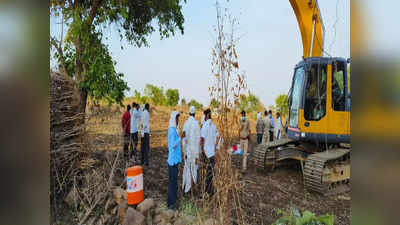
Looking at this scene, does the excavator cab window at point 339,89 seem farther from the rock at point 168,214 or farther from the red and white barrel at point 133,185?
the red and white barrel at point 133,185

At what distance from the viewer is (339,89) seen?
4.77m

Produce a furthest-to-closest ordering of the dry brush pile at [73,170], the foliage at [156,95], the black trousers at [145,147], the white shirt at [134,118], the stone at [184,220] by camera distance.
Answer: the foliage at [156,95], the white shirt at [134,118], the black trousers at [145,147], the dry brush pile at [73,170], the stone at [184,220]

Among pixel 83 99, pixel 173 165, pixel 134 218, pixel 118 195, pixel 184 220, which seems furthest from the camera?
pixel 83 99

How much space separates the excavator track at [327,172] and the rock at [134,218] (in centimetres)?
339

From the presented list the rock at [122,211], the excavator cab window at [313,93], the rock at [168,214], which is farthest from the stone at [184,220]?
the excavator cab window at [313,93]

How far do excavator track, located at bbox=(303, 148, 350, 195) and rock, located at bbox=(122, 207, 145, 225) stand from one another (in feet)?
11.1

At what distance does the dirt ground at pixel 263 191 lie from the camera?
12.1ft

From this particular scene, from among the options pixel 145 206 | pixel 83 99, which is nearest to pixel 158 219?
pixel 145 206

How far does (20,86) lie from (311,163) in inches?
192

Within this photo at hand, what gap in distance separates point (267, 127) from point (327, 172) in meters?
5.38

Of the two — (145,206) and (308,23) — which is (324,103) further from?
(145,206)

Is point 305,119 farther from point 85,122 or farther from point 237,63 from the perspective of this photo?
point 85,122

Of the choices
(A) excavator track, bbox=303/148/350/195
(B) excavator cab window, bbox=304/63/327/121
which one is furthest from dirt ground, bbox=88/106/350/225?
(B) excavator cab window, bbox=304/63/327/121

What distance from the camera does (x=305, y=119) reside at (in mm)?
4816
